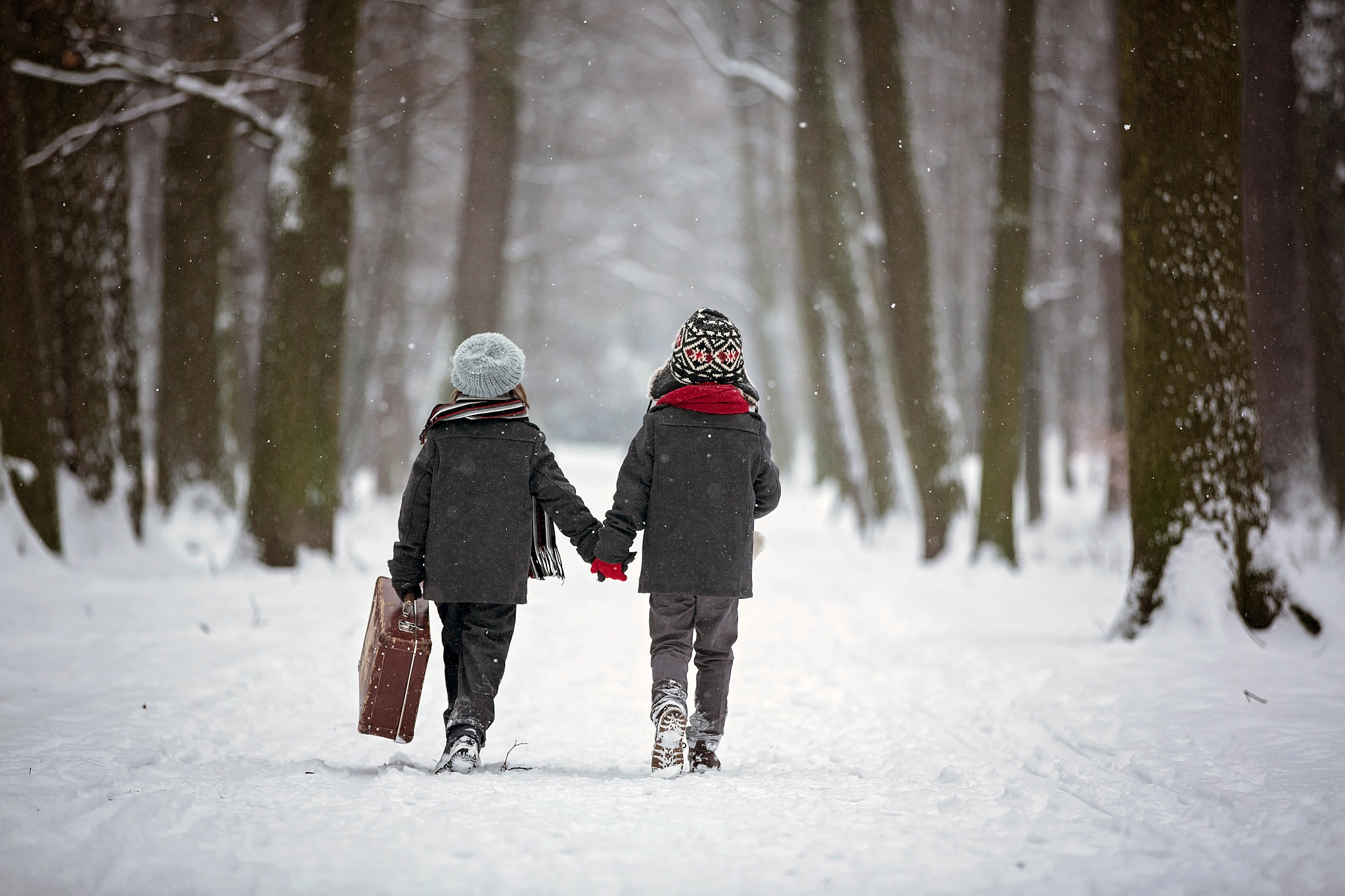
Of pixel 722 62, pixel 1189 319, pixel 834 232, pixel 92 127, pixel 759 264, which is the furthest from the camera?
pixel 759 264

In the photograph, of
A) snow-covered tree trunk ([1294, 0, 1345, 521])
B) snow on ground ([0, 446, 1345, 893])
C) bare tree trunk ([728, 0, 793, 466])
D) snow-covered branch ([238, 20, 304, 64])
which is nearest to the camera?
snow on ground ([0, 446, 1345, 893])

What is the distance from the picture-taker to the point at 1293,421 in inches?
403

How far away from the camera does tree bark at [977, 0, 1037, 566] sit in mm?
11031

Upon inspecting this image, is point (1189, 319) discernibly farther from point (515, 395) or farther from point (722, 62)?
point (722, 62)

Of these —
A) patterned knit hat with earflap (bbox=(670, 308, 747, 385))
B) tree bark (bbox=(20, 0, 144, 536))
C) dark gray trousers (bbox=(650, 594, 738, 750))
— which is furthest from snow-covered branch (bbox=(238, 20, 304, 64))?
dark gray trousers (bbox=(650, 594, 738, 750))

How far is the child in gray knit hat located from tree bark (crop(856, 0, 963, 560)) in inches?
344

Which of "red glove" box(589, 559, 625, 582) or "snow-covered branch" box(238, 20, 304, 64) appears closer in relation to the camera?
"red glove" box(589, 559, 625, 582)

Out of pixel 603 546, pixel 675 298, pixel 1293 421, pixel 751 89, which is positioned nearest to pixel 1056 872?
pixel 603 546

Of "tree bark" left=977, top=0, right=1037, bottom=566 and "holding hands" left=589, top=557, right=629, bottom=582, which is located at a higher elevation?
"tree bark" left=977, top=0, right=1037, bottom=566

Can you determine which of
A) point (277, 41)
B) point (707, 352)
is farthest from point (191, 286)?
point (707, 352)

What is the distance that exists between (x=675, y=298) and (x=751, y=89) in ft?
52.2

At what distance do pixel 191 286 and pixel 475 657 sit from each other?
9958mm

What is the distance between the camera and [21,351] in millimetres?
8586

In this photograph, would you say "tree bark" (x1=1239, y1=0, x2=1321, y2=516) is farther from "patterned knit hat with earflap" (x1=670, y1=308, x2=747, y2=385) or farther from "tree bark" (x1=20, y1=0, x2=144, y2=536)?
"tree bark" (x1=20, y1=0, x2=144, y2=536)
